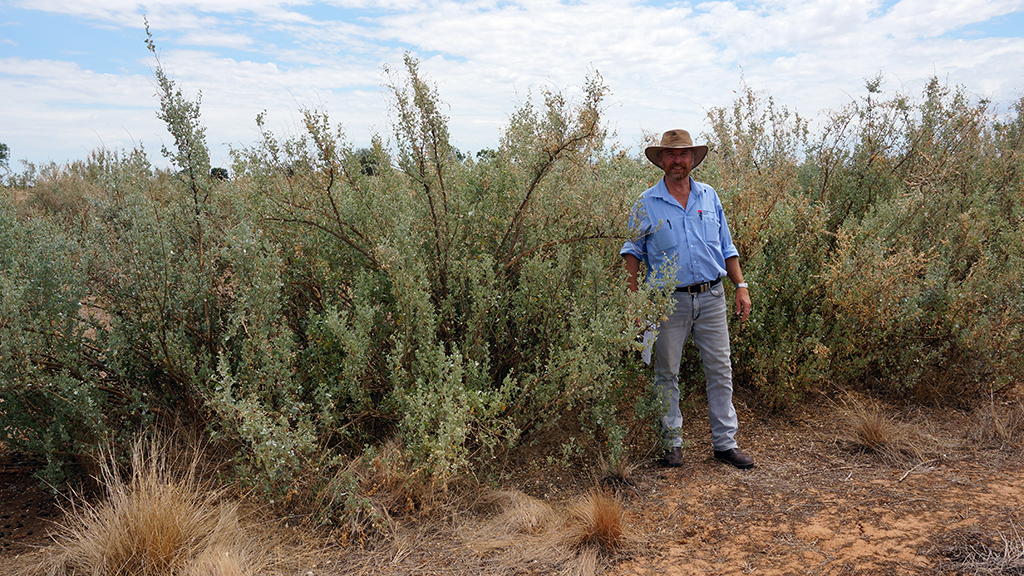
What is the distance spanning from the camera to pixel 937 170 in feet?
19.9

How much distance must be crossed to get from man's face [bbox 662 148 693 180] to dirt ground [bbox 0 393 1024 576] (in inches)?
71.7

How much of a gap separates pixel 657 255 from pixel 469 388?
56.5 inches

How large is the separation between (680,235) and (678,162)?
18.6 inches

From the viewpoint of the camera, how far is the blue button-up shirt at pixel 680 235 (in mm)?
3904

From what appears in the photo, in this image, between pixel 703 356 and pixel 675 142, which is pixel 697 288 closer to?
pixel 703 356

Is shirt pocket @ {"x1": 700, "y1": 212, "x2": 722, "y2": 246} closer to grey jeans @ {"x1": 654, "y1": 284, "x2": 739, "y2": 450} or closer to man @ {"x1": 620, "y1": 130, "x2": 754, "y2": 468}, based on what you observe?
man @ {"x1": 620, "y1": 130, "x2": 754, "y2": 468}

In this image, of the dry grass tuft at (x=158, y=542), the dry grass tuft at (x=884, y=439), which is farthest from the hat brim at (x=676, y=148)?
the dry grass tuft at (x=158, y=542)

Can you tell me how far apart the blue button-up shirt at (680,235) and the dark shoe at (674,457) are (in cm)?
108

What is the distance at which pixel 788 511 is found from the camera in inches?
136

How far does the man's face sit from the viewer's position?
13.0 feet

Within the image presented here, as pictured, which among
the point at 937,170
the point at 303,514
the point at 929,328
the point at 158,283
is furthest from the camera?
the point at 937,170

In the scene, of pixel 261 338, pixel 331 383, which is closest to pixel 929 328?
pixel 331 383

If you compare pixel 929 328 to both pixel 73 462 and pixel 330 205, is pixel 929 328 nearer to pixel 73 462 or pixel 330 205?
pixel 330 205

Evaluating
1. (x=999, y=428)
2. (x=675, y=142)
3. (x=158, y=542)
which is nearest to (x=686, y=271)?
(x=675, y=142)
